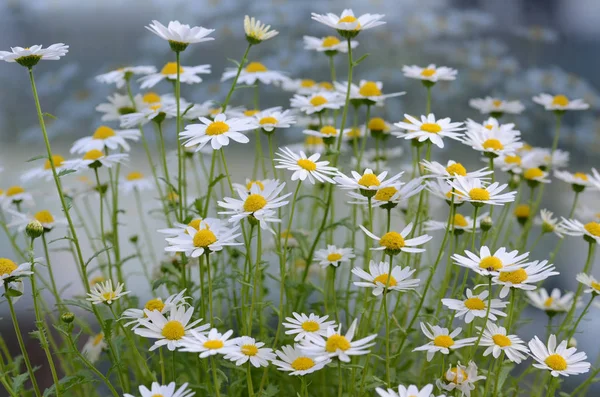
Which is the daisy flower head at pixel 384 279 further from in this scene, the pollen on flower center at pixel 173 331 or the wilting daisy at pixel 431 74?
the wilting daisy at pixel 431 74

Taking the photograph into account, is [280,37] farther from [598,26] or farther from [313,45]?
[598,26]

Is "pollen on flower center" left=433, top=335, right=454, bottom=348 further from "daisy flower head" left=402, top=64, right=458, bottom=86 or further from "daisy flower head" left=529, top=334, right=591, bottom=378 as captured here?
"daisy flower head" left=402, top=64, right=458, bottom=86

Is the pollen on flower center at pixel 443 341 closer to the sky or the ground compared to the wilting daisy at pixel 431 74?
closer to the ground

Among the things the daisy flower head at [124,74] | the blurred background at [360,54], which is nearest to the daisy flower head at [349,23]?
the daisy flower head at [124,74]

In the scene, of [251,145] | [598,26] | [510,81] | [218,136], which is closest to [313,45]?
[218,136]

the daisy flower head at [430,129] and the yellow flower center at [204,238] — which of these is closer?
the yellow flower center at [204,238]

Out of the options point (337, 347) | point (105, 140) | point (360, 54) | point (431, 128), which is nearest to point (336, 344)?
point (337, 347)
